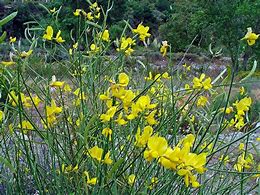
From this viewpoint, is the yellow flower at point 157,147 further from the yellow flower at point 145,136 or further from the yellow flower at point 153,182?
the yellow flower at point 153,182

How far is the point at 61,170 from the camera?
4.03 feet

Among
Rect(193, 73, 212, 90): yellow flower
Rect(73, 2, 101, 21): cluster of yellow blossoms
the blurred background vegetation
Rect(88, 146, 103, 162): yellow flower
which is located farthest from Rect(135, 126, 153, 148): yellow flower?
the blurred background vegetation

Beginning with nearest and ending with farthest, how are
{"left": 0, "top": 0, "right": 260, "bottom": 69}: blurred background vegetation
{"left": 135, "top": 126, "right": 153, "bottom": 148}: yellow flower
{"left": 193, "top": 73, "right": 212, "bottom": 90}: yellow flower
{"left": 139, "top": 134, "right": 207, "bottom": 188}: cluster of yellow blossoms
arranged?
{"left": 139, "top": 134, "right": 207, "bottom": 188}: cluster of yellow blossoms → {"left": 135, "top": 126, "right": 153, "bottom": 148}: yellow flower → {"left": 193, "top": 73, "right": 212, "bottom": 90}: yellow flower → {"left": 0, "top": 0, "right": 260, "bottom": 69}: blurred background vegetation

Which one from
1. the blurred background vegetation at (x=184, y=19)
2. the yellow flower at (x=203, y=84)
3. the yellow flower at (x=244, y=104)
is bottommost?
the yellow flower at (x=203, y=84)

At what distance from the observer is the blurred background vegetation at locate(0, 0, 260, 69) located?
11.5 meters

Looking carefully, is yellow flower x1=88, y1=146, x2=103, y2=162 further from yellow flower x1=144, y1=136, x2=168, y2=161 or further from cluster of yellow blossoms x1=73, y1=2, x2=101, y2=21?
cluster of yellow blossoms x1=73, y1=2, x2=101, y2=21

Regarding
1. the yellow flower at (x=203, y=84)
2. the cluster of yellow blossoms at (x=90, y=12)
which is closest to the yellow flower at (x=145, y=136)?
the yellow flower at (x=203, y=84)

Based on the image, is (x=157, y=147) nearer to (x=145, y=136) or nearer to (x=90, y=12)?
(x=145, y=136)

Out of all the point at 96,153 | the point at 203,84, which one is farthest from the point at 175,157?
the point at 203,84

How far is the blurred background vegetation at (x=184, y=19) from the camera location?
37.8 feet

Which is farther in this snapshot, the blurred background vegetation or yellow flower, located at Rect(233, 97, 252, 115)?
the blurred background vegetation

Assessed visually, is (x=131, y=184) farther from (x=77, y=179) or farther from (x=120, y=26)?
(x=120, y=26)

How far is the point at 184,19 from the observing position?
14.1 metres

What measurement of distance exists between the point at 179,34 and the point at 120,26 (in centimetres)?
170
